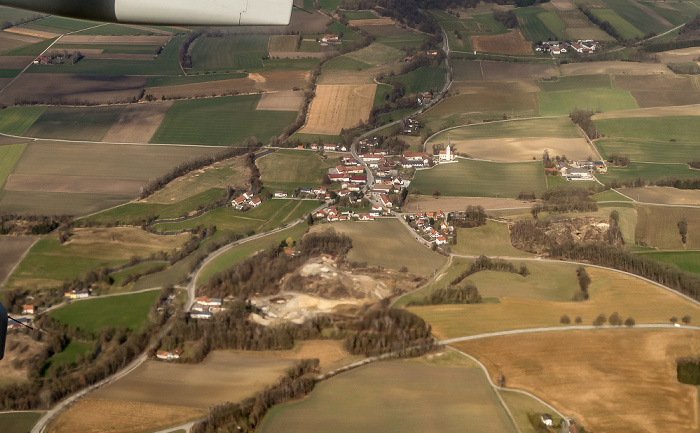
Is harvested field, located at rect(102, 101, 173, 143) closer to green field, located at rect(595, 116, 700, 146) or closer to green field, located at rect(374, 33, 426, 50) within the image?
green field, located at rect(374, 33, 426, 50)

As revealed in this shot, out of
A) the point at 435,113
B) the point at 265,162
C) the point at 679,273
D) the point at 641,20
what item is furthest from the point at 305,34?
the point at 679,273

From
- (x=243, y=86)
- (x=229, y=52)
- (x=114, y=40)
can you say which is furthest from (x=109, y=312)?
(x=114, y=40)

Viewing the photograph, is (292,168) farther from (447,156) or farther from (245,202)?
(447,156)

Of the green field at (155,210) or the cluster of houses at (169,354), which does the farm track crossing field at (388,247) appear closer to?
the green field at (155,210)

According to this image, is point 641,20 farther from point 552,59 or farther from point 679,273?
point 679,273

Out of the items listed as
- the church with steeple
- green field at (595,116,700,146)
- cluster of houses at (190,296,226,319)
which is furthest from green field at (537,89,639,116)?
cluster of houses at (190,296,226,319)
